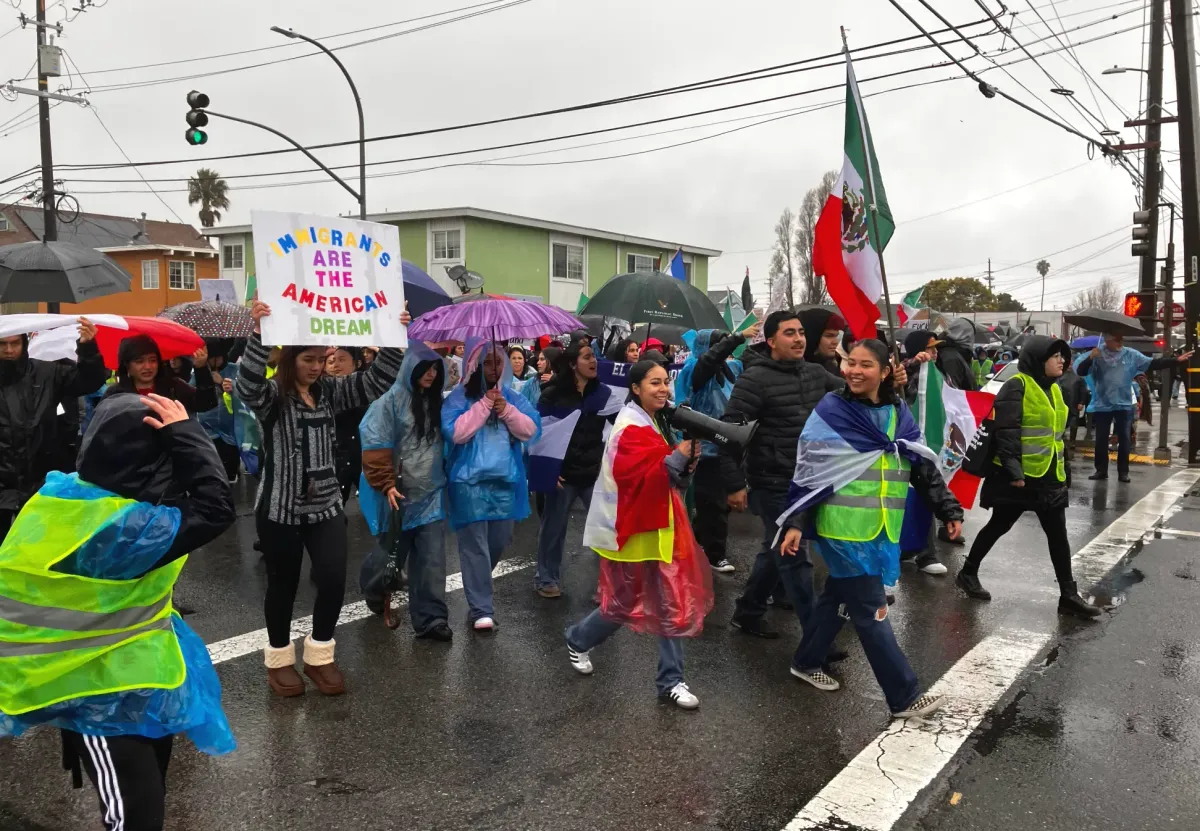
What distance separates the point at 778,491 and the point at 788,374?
674 millimetres

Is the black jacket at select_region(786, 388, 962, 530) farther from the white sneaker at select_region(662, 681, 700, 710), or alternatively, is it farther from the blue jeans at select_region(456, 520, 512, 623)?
the blue jeans at select_region(456, 520, 512, 623)

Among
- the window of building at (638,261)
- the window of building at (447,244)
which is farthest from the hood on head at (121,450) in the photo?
the window of building at (638,261)

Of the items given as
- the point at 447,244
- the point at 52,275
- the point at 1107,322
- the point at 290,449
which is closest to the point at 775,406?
the point at 290,449

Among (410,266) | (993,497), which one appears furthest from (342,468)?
(993,497)

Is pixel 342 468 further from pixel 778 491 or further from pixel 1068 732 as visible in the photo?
pixel 1068 732

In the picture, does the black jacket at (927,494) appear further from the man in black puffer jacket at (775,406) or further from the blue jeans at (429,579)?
the blue jeans at (429,579)

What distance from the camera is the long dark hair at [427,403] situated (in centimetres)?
534

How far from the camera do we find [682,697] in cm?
444

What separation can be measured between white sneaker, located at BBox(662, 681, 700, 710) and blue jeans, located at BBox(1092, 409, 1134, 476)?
30.9 ft

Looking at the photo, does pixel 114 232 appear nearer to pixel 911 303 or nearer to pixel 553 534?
pixel 911 303

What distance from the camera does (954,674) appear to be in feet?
16.3

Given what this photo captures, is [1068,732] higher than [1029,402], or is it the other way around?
[1029,402]

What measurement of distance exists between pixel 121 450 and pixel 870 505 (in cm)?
303

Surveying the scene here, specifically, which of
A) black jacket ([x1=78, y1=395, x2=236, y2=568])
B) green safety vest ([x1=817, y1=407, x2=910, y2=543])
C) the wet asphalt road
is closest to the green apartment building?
the wet asphalt road
